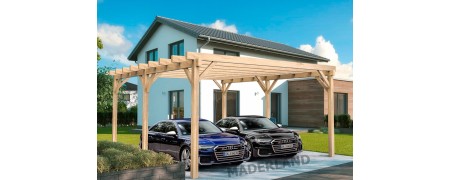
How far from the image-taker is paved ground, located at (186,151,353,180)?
726cm

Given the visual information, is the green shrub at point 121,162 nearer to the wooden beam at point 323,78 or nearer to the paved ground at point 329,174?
the paved ground at point 329,174

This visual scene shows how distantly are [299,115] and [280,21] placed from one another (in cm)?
1237

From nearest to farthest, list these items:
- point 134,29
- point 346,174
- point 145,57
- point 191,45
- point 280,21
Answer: point 346,174
point 191,45
point 145,57
point 280,21
point 134,29

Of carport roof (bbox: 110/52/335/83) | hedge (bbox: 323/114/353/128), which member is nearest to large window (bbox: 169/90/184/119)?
carport roof (bbox: 110/52/335/83)

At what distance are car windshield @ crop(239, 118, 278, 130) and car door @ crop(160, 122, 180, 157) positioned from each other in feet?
6.48

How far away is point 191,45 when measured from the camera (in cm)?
1784

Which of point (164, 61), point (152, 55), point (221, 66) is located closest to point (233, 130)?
point (221, 66)

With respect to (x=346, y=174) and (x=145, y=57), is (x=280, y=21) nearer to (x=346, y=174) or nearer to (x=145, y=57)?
(x=145, y=57)

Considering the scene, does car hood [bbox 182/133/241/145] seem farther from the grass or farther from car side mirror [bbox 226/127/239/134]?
the grass
